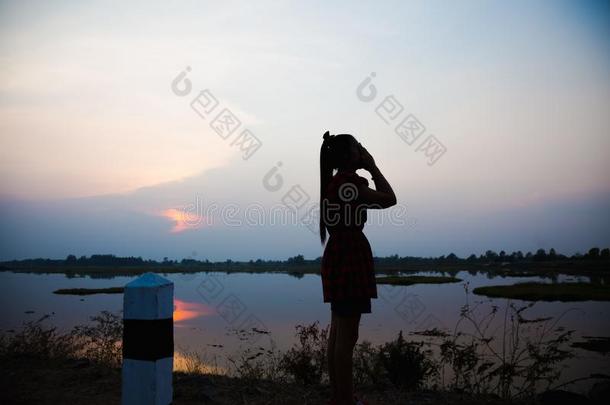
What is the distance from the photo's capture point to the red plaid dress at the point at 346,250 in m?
2.85

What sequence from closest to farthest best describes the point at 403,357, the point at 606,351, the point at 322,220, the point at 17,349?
the point at 322,220 → the point at 403,357 → the point at 17,349 → the point at 606,351

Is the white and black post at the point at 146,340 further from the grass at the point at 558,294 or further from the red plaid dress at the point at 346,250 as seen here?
the grass at the point at 558,294

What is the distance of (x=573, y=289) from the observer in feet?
109

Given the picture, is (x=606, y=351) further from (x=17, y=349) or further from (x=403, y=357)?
(x=17, y=349)

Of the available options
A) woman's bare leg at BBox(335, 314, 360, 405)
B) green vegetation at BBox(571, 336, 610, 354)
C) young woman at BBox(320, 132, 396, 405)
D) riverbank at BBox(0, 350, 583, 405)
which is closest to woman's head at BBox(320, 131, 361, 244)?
young woman at BBox(320, 132, 396, 405)

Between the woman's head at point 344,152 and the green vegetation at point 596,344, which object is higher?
the woman's head at point 344,152

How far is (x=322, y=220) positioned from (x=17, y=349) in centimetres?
616

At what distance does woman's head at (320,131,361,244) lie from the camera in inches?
123

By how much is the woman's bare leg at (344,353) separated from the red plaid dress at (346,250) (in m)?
0.17

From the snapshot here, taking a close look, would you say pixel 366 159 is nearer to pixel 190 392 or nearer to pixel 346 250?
pixel 346 250

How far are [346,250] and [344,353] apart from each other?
2.22 ft

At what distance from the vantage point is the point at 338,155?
3.13m

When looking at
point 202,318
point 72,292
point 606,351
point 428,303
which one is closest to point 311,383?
point 606,351

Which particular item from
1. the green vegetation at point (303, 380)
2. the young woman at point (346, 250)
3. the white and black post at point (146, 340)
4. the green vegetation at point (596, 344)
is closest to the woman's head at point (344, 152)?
the young woman at point (346, 250)
